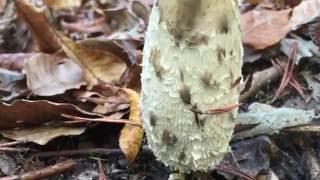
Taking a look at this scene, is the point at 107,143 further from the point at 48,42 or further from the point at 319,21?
the point at 319,21

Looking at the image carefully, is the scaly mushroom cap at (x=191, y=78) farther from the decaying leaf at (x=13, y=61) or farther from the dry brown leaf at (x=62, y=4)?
the dry brown leaf at (x=62, y=4)

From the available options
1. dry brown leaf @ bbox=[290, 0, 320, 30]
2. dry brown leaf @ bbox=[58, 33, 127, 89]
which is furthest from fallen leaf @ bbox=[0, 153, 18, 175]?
dry brown leaf @ bbox=[290, 0, 320, 30]

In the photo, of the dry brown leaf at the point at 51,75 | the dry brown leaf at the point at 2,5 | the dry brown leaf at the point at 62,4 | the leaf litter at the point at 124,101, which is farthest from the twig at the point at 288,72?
the dry brown leaf at the point at 2,5

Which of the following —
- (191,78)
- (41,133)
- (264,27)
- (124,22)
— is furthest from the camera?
(124,22)

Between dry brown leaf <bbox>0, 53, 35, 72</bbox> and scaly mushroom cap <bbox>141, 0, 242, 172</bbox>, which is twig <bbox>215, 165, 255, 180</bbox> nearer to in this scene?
scaly mushroom cap <bbox>141, 0, 242, 172</bbox>

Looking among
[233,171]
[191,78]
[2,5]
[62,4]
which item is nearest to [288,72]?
[233,171]

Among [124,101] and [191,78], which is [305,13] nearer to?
[124,101]
